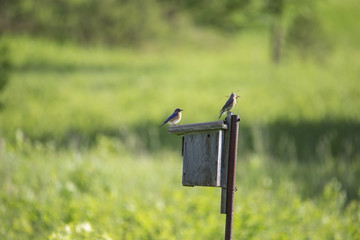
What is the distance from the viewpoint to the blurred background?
425cm

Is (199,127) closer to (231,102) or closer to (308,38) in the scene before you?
(231,102)

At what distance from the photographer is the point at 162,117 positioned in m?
10.1

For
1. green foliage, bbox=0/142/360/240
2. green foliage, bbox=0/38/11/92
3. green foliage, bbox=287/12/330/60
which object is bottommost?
green foliage, bbox=0/142/360/240

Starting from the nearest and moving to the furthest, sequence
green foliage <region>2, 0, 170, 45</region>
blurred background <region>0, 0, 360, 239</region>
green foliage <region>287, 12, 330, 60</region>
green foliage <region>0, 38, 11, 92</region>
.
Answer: blurred background <region>0, 0, 360, 239</region>
green foliage <region>0, 38, 11, 92</region>
green foliage <region>287, 12, 330, 60</region>
green foliage <region>2, 0, 170, 45</region>

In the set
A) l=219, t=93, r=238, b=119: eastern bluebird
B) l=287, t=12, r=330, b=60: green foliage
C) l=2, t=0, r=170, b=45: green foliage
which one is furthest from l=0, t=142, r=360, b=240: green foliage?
l=2, t=0, r=170, b=45: green foliage

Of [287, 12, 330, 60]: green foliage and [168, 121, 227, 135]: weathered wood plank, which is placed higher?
[287, 12, 330, 60]: green foliage

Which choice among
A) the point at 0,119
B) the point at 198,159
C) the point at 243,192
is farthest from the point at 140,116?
the point at 198,159

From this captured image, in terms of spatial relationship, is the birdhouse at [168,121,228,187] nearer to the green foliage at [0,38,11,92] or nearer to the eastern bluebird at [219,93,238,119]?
the eastern bluebird at [219,93,238,119]

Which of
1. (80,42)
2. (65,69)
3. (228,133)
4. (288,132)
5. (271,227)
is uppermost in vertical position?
(80,42)

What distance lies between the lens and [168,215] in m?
4.11

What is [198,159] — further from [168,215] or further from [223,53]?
[223,53]

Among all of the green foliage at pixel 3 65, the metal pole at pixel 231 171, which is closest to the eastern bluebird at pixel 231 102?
the metal pole at pixel 231 171

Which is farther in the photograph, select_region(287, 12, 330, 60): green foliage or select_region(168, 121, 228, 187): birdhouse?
select_region(287, 12, 330, 60): green foliage

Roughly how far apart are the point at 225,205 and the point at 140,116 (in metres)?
8.14
